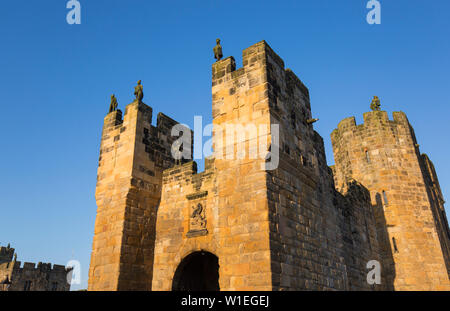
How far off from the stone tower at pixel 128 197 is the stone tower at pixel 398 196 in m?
10.5

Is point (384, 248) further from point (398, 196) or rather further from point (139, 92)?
point (139, 92)

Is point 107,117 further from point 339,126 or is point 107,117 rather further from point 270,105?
point 339,126

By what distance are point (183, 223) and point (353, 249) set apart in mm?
6896

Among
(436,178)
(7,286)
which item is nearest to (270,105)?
(436,178)

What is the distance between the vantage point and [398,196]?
17.0 m

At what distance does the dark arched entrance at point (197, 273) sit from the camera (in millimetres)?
10625

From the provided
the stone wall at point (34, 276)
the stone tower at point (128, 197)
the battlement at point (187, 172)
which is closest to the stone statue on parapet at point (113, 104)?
the stone tower at point (128, 197)

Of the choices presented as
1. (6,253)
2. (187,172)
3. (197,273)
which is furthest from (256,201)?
(6,253)

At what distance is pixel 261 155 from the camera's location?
851cm

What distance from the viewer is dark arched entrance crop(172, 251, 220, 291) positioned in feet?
34.9

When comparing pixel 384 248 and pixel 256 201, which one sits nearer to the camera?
pixel 256 201

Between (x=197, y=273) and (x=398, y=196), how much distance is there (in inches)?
416

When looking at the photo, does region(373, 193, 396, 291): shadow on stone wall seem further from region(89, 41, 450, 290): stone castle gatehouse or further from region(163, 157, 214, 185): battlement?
region(163, 157, 214, 185): battlement
